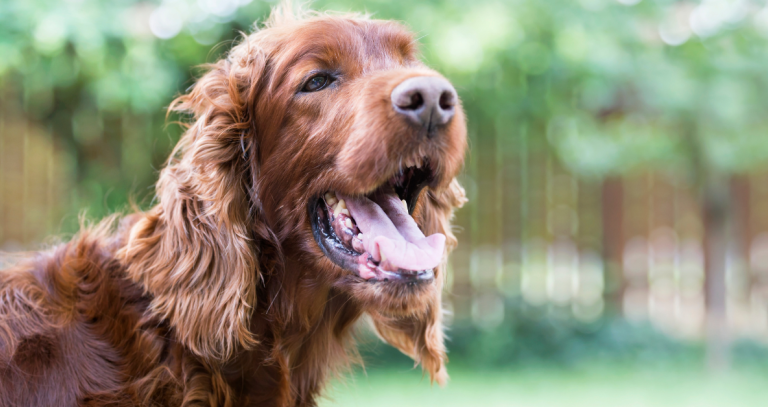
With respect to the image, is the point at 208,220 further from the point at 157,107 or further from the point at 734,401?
the point at 734,401

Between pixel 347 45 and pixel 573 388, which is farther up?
pixel 347 45

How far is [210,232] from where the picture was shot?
91.7 inches

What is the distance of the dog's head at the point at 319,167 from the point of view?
2.17 metres

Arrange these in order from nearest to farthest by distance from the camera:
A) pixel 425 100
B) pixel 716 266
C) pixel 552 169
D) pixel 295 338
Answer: pixel 425 100, pixel 295 338, pixel 716 266, pixel 552 169

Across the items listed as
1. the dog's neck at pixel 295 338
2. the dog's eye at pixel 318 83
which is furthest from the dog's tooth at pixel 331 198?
the dog's eye at pixel 318 83

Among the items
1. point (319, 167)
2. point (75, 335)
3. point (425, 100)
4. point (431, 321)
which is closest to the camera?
point (425, 100)

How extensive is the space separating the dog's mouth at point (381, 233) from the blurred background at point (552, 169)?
99.4 inches

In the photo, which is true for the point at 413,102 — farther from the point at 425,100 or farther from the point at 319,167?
the point at 319,167

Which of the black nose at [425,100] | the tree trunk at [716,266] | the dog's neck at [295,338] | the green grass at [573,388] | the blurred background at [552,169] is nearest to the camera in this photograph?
the black nose at [425,100]

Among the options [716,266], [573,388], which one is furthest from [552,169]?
[573,388]

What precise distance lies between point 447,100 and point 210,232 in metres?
1.00

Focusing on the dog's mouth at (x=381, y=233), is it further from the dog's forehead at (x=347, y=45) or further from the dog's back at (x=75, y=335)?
the dog's back at (x=75, y=335)

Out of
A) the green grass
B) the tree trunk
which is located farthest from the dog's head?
the tree trunk

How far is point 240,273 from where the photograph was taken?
2273 millimetres
